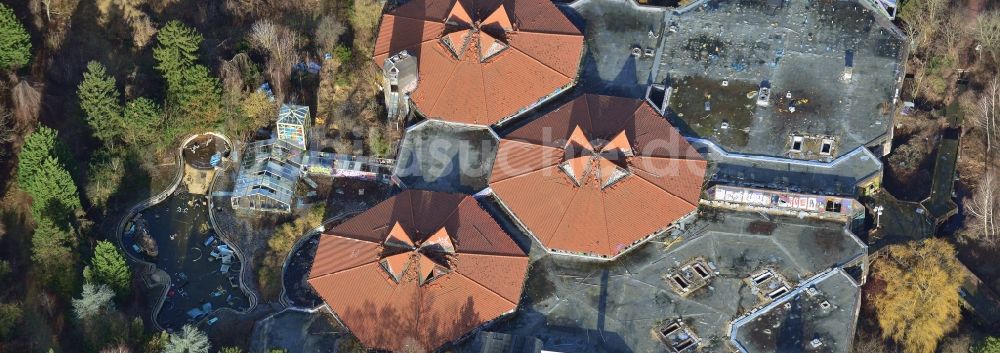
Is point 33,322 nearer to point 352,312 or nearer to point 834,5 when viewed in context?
point 352,312

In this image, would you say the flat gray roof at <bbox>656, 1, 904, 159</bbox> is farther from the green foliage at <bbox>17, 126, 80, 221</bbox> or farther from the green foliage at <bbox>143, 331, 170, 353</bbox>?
the green foliage at <bbox>17, 126, 80, 221</bbox>

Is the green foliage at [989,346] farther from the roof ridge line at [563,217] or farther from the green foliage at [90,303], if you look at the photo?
the green foliage at [90,303]

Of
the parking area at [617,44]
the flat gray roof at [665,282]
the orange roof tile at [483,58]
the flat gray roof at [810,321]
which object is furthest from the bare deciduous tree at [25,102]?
the flat gray roof at [810,321]

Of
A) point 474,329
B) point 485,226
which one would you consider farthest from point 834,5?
point 474,329

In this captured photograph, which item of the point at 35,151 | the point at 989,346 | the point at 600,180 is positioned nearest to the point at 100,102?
the point at 35,151

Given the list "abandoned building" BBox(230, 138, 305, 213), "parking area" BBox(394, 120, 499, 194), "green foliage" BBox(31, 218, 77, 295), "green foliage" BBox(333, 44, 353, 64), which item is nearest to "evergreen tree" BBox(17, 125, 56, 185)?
"green foliage" BBox(31, 218, 77, 295)

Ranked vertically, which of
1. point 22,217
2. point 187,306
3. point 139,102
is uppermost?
point 139,102
